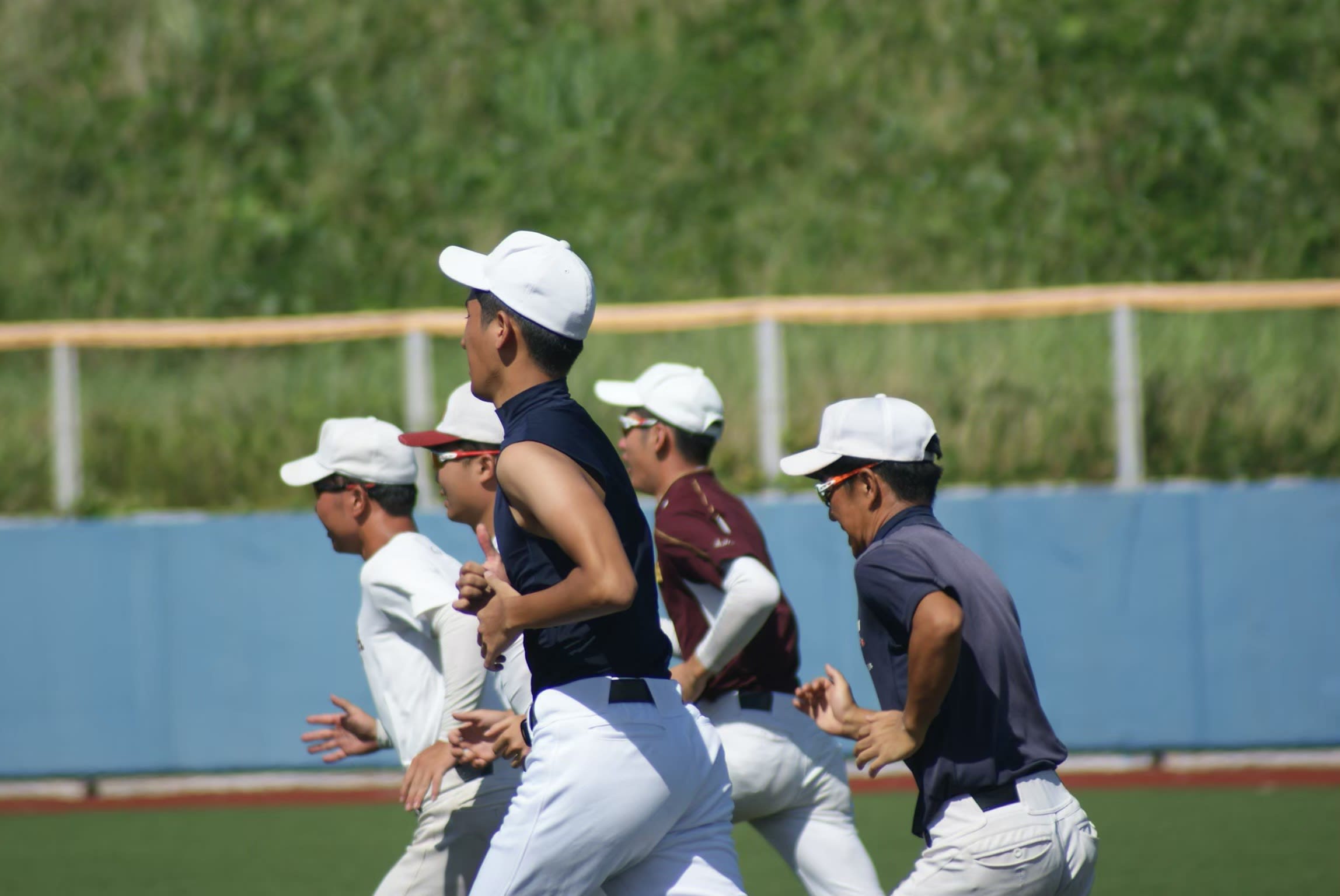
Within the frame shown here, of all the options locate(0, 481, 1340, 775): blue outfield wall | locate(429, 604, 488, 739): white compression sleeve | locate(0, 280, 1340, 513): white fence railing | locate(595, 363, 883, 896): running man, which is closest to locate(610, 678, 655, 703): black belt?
locate(429, 604, 488, 739): white compression sleeve

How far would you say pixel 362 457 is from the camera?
193 inches

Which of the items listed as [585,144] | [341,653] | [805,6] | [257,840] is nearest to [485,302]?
[257,840]

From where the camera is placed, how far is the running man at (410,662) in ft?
14.6

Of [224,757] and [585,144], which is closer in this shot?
[224,757]

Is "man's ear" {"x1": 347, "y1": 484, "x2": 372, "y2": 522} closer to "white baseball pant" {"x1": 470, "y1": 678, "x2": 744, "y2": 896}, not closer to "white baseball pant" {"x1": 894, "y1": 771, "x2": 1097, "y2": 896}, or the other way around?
"white baseball pant" {"x1": 470, "y1": 678, "x2": 744, "y2": 896}

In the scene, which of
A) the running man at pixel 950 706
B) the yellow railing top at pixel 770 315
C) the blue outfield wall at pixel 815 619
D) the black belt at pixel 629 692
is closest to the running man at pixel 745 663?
the running man at pixel 950 706

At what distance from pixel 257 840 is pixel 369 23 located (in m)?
13.2

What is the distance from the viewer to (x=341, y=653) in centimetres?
966

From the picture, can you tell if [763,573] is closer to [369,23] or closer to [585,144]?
[585,144]

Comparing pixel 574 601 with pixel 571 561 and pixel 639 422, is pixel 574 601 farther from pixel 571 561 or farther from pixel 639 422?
pixel 639 422

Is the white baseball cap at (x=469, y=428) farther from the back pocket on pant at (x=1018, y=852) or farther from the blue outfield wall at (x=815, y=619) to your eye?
the blue outfield wall at (x=815, y=619)

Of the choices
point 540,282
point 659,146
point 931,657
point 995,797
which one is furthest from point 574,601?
point 659,146

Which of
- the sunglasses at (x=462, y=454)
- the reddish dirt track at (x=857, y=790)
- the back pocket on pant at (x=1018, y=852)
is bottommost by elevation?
the reddish dirt track at (x=857, y=790)

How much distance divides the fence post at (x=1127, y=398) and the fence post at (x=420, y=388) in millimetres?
4313
